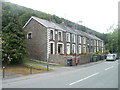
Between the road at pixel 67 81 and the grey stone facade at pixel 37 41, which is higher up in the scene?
the grey stone facade at pixel 37 41

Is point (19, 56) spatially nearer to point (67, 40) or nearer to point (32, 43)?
point (32, 43)

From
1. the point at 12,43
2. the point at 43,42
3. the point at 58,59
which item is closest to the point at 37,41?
the point at 43,42

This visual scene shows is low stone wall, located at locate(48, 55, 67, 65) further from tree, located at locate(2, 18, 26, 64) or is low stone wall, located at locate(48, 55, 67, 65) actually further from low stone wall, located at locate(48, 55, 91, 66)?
tree, located at locate(2, 18, 26, 64)

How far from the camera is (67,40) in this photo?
3472cm

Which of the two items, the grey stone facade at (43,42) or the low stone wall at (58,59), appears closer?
the low stone wall at (58,59)

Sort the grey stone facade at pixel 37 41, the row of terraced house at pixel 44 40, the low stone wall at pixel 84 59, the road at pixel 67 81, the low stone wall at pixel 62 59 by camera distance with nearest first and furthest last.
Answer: the road at pixel 67 81 → the low stone wall at pixel 62 59 → the row of terraced house at pixel 44 40 → the grey stone facade at pixel 37 41 → the low stone wall at pixel 84 59

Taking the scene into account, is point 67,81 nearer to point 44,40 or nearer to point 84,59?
point 44,40

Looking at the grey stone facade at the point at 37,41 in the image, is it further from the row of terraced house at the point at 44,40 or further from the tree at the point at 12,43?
the tree at the point at 12,43

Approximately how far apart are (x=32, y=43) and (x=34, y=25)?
A: 3.80m

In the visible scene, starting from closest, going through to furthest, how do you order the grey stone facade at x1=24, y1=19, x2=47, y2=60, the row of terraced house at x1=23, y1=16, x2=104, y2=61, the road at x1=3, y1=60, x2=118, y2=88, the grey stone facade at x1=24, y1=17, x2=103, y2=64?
the road at x1=3, y1=60, x2=118, y2=88 → the grey stone facade at x1=24, y1=17, x2=103, y2=64 → the row of terraced house at x1=23, y1=16, x2=104, y2=61 → the grey stone facade at x1=24, y1=19, x2=47, y2=60

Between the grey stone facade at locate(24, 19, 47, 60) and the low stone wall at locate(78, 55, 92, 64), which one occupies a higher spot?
the grey stone facade at locate(24, 19, 47, 60)

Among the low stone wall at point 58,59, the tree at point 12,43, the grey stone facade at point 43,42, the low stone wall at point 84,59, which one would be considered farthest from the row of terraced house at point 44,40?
the tree at point 12,43

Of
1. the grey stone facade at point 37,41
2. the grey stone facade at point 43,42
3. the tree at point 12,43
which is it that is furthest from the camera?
the grey stone facade at point 37,41

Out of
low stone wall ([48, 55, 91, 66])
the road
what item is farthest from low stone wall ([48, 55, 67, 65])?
the road
